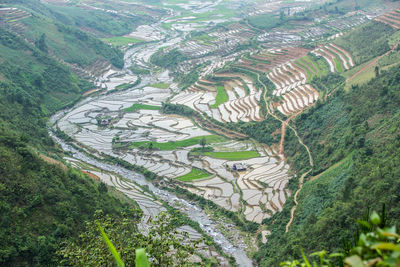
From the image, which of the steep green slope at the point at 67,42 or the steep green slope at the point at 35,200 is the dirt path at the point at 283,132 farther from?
the steep green slope at the point at 67,42

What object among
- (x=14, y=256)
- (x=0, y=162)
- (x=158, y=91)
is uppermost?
(x=0, y=162)

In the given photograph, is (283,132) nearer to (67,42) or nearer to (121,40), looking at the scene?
(67,42)

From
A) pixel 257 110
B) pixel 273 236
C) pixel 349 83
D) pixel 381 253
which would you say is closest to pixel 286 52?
pixel 257 110

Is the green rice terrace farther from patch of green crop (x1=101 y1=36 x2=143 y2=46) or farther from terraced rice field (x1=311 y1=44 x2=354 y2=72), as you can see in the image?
patch of green crop (x1=101 y1=36 x2=143 y2=46)

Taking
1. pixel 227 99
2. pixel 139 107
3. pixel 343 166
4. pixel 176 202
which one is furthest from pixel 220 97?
pixel 343 166

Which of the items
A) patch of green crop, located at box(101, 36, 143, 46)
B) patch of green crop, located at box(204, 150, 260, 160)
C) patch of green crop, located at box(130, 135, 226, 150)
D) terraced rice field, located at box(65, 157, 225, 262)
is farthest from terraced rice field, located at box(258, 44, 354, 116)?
patch of green crop, located at box(101, 36, 143, 46)

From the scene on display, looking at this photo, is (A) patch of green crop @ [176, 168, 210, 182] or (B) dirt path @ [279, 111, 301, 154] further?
(B) dirt path @ [279, 111, 301, 154]

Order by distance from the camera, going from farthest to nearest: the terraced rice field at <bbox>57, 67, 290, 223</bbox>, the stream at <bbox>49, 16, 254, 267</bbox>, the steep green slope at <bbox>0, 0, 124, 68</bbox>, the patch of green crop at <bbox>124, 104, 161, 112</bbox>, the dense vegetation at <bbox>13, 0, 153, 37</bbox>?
the dense vegetation at <bbox>13, 0, 153, 37</bbox>, the steep green slope at <bbox>0, 0, 124, 68</bbox>, the patch of green crop at <bbox>124, 104, 161, 112</bbox>, the terraced rice field at <bbox>57, 67, 290, 223</bbox>, the stream at <bbox>49, 16, 254, 267</bbox>

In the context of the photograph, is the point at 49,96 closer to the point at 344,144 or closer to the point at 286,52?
the point at 286,52
